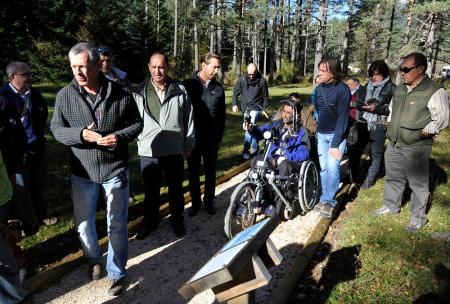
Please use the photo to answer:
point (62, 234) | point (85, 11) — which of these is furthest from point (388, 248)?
point (85, 11)

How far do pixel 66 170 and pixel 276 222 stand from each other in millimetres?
6235

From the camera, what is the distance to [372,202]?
223 inches

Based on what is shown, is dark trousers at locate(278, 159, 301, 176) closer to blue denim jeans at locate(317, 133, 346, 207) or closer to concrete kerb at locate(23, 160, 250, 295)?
blue denim jeans at locate(317, 133, 346, 207)

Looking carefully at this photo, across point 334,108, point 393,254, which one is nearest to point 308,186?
point 334,108

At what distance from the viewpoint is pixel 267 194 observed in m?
4.98

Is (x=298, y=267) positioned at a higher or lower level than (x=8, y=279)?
lower

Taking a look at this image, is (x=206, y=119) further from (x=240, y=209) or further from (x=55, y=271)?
(x=55, y=271)

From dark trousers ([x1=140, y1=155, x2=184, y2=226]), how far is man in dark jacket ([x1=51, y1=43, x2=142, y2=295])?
1.00 metres

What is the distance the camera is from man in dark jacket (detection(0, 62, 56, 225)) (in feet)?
13.4

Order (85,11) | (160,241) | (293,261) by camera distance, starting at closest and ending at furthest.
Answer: (293,261) < (160,241) < (85,11)

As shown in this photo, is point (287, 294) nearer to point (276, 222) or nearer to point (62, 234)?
point (276, 222)

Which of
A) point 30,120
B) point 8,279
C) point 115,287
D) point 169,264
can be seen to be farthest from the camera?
point 30,120

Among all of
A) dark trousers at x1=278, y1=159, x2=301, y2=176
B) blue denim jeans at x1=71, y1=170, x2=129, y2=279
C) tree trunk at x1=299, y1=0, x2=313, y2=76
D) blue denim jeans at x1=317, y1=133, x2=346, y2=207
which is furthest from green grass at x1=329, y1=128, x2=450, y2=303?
tree trunk at x1=299, y1=0, x2=313, y2=76

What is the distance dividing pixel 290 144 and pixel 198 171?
55.6 inches
